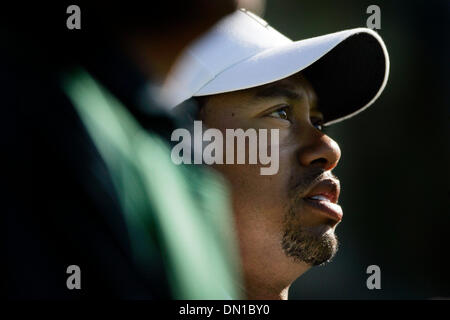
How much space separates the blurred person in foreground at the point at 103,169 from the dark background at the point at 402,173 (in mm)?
2028

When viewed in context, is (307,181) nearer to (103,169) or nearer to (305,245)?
(305,245)

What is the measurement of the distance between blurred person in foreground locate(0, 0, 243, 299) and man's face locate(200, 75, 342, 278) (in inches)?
3.1

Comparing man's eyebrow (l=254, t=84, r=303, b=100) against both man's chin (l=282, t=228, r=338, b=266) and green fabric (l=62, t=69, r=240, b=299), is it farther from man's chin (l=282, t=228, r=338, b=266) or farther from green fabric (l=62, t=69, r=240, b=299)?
man's chin (l=282, t=228, r=338, b=266)

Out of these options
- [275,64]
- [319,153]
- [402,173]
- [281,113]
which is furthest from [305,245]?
[402,173]

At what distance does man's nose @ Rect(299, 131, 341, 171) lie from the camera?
6.37 ft

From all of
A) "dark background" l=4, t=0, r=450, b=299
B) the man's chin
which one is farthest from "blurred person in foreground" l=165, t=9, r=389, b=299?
"dark background" l=4, t=0, r=450, b=299

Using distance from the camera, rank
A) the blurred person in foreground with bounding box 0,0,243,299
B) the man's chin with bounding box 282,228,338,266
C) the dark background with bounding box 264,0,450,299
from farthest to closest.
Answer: the dark background with bounding box 264,0,450,299, the man's chin with bounding box 282,228,338,266, the blurred person in foreground with bounding box 0,0,243,299

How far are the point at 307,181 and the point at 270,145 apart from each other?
16 cm

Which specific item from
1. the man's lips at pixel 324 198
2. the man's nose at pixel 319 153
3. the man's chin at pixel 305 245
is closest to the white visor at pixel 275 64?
the man's nose at pixel 319 153

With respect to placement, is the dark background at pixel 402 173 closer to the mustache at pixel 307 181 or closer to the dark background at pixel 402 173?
the dark background at pixel 402 173

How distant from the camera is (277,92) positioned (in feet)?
6.49

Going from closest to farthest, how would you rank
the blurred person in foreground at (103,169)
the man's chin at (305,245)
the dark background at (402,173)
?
the blurred person in foreground at (103,169), the man's chin at (305,245), the dark background at (402,173)

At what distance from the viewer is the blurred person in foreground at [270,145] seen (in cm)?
190

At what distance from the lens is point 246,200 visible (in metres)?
1.92
